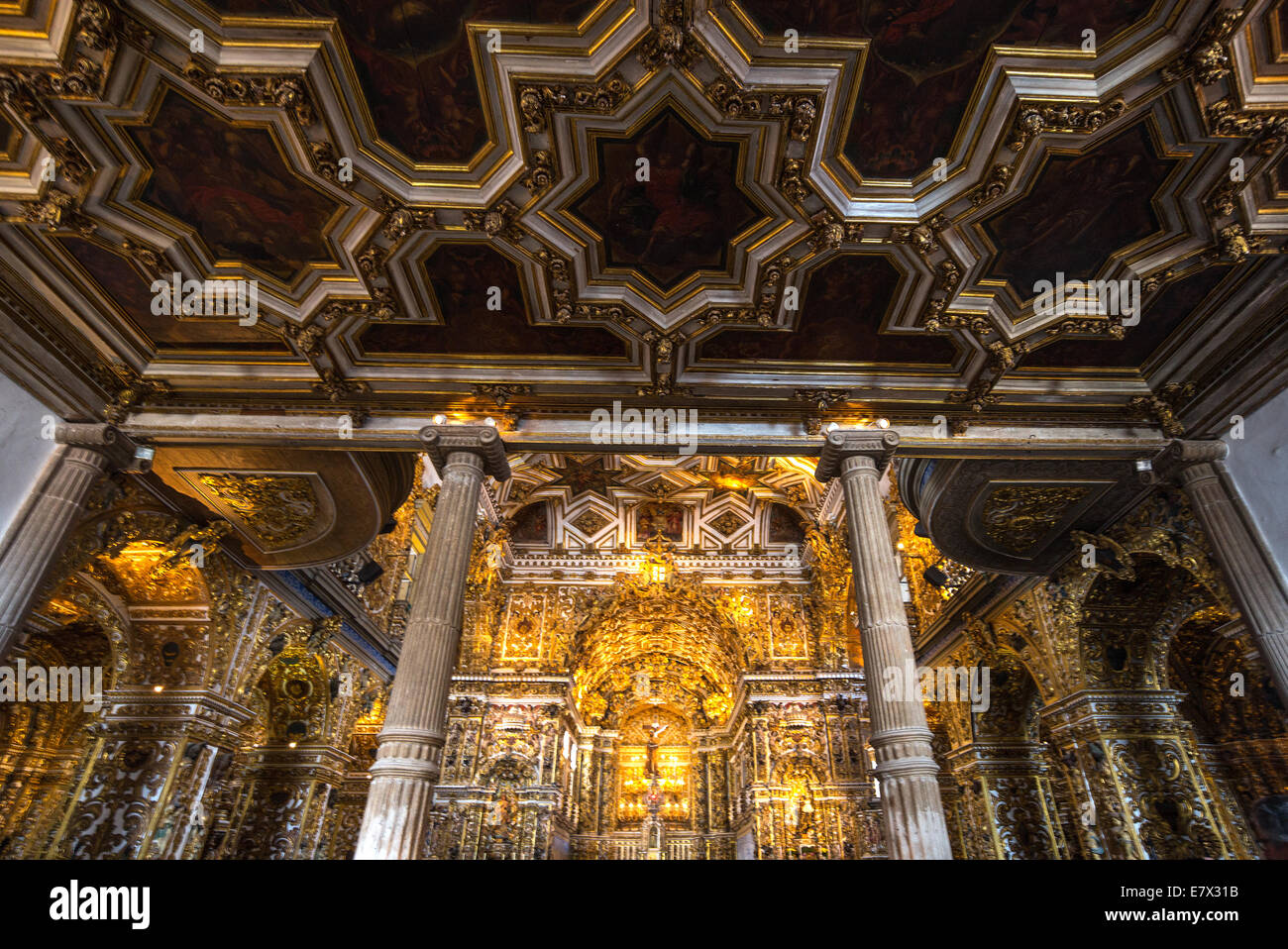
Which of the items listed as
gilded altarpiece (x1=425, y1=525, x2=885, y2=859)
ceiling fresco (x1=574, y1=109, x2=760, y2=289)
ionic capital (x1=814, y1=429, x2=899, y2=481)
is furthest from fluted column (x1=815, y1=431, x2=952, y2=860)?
gilded altarpiece (x1=425, y1=525, x2=885, y2=859)

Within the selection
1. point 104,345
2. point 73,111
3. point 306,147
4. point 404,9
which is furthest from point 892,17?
point 104,345

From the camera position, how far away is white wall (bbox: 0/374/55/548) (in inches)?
314

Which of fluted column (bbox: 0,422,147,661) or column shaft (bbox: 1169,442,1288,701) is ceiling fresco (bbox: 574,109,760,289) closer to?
column shaft (bbox: 1169,442,1288,701)

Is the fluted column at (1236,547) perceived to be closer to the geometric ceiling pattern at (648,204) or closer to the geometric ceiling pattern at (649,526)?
the geometric ceiling pattern at (648,204)

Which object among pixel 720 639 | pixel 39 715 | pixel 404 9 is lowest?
pixel 39 715

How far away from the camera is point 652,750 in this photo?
2775 centimetres

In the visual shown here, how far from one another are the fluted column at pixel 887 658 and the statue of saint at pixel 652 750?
2180 cm

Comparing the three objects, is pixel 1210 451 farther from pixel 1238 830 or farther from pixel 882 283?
pixel 1238 830

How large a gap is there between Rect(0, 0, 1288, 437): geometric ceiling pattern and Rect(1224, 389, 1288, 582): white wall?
1.57ft

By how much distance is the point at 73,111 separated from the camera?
5781mm

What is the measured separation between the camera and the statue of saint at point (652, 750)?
27094mm

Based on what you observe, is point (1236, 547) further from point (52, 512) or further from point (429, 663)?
point (52, 512)

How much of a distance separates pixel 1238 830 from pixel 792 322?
37.2 ft

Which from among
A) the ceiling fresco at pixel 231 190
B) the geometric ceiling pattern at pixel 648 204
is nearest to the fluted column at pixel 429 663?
the geometric ceiling pattern at pixel 648 204
